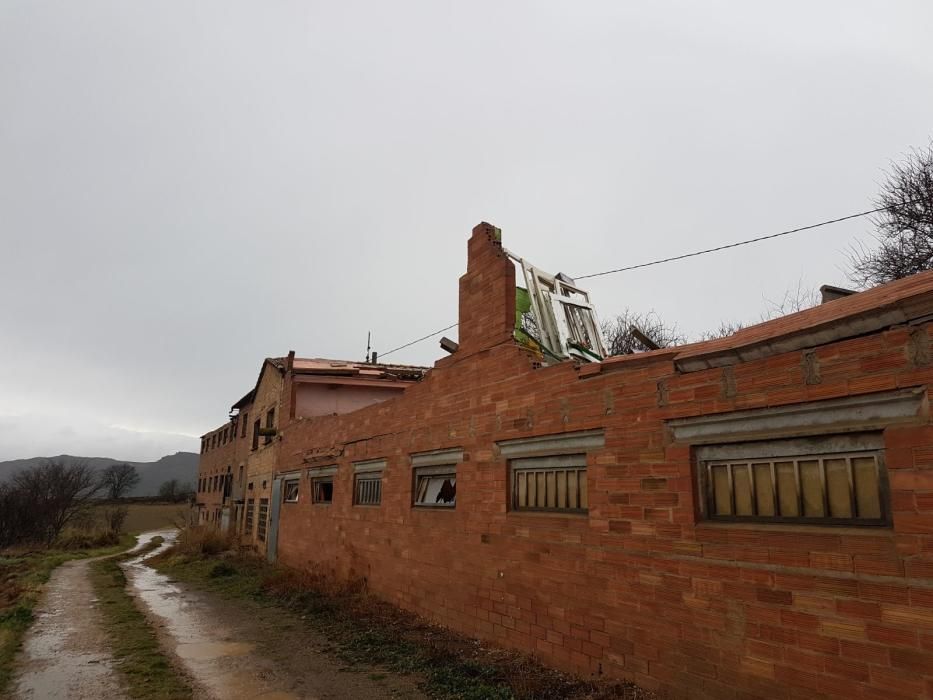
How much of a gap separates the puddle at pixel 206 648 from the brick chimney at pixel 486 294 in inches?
191

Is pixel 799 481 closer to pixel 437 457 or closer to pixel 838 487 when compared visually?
pixel 838 487

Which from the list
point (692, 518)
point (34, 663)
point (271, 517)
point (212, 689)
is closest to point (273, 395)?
point (271, 517)

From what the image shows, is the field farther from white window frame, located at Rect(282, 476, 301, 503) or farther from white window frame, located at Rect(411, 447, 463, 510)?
white window frame, located at Rect(411, 447, 463, 510)

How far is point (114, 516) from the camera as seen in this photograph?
1503 inches

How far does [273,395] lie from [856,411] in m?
19.7

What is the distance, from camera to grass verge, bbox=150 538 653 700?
5.94 m

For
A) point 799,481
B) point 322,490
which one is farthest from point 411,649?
point 322,490

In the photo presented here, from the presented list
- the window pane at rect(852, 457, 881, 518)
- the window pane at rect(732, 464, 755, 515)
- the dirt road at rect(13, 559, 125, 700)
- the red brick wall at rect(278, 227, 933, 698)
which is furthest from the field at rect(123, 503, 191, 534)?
the window pane at rect(852, 457, 881, 518)

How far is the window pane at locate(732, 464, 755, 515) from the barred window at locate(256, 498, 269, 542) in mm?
16790

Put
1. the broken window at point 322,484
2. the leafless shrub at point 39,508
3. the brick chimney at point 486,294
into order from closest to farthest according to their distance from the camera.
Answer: the brick chimney at point 486,294 → the broken window at point 322,484 → the leafless shrub at point 39,508

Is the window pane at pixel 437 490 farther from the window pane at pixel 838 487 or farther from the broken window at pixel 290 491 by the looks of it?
the broken window at pixel 290 491

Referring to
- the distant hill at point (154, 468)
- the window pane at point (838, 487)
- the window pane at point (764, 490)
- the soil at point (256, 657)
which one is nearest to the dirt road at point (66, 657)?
the soil at point (256, 657)

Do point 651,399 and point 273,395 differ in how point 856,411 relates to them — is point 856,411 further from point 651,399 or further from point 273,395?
point 273,395

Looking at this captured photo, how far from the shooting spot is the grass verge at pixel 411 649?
5941 mm
